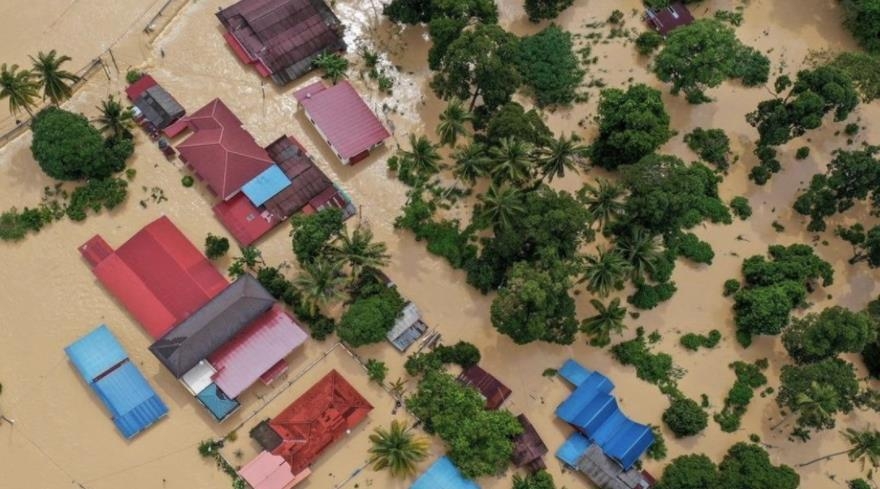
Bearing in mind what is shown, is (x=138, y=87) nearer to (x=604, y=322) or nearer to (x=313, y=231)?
(x=313, y=231)

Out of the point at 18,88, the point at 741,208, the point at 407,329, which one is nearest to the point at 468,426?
the point at 407,329

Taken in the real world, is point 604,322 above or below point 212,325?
below

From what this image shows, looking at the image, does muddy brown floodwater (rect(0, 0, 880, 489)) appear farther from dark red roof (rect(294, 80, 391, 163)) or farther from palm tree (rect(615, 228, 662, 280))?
palm tree (rect(615, 228, 662, 280))

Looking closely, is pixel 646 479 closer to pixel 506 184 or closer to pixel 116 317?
pixel 506 184

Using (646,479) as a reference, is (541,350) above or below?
above

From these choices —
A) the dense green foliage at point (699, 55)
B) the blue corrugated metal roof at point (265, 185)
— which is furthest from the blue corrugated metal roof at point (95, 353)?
the dense green foliage at point (699, 55)

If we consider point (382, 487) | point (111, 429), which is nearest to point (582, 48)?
point (382, 487)
